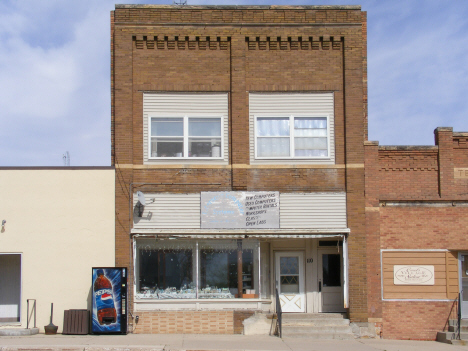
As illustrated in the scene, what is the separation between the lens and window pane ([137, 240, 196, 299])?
15.6 m

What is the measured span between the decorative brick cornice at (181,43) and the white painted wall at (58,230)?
387 cm

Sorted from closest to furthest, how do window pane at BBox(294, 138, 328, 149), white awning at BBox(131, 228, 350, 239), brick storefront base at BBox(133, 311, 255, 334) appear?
brick storefront base at BBox(133, 311, 255, 334) < white awning at BBox(131, 228, 350, 239) < window pane at BBox(294, 138, 328, 149)

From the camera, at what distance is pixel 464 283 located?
1595cm

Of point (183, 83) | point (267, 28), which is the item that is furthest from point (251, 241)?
point (267, 28)

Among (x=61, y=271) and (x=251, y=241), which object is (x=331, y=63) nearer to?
(x=251, y=241)

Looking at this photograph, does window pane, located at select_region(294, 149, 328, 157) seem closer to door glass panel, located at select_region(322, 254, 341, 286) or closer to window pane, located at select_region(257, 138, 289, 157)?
window pane, located at select_region(257, 138, 289, 157)

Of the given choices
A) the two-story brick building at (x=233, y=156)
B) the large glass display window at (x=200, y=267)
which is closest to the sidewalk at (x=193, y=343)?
the two-story brick building at (x=233, y=156)

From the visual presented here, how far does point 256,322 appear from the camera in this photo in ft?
50.0

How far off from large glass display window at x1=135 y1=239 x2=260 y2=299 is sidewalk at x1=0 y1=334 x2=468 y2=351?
54.7 inches

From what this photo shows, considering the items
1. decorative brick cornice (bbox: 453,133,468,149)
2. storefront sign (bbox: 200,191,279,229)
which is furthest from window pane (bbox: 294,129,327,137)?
decorative brick cornice (bbox: 453,133,468,149)

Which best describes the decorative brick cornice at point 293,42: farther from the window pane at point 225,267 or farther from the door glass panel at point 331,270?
the door glass panel at point 331,270

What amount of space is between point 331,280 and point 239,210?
3.67 m

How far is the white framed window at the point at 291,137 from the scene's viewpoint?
15922mm

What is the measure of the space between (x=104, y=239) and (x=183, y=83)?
501 centimetres
